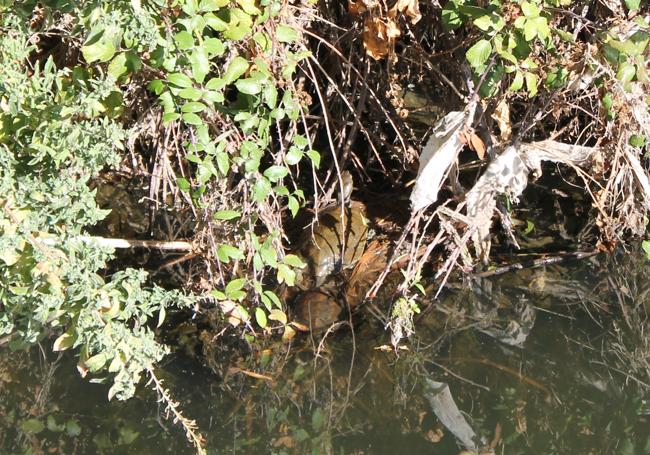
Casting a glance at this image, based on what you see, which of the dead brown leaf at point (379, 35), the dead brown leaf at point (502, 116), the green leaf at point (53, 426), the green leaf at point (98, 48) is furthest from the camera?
the dead brown leaf at point (502, 116)

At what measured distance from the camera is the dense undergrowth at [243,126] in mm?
2289

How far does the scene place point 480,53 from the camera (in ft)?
8.82

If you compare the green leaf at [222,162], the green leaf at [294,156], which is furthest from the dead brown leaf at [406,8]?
the green leaf at [222,162]

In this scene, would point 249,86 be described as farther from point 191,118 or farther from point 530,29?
point 530,29

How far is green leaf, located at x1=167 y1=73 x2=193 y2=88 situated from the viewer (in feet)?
7.61

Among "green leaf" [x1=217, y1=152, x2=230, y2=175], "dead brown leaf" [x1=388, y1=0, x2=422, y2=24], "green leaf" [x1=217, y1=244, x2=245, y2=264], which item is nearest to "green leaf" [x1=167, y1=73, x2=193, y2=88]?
"green leaf" [x1=217, y1=152, x2=230, y2=175]

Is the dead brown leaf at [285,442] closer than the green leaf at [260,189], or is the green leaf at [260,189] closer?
the green leaf at [260,189]

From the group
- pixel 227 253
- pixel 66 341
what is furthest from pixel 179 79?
pixel 66 341

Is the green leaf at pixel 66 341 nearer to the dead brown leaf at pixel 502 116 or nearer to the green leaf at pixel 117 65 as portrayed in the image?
the green leaf at pixel 117 65

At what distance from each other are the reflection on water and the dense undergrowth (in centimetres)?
15

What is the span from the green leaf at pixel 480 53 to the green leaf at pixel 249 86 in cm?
67

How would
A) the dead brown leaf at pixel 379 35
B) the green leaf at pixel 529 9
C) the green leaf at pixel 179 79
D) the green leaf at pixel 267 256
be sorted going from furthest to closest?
the dead brown leaf at pixel 379 35
the green leaf at pixel 267 256
the green leaf at pixel 529 9
the green leaf at pixel 179 79

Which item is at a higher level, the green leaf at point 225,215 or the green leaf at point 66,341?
the green leaf at point 225,215

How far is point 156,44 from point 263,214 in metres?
0.89
